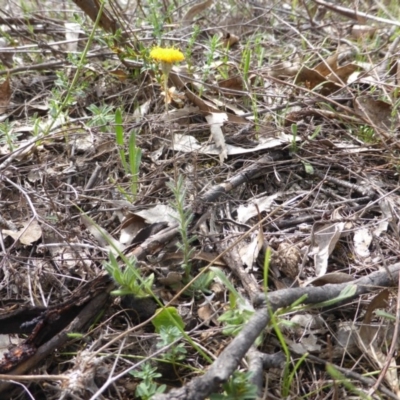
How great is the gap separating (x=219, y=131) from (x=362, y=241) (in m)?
0.72

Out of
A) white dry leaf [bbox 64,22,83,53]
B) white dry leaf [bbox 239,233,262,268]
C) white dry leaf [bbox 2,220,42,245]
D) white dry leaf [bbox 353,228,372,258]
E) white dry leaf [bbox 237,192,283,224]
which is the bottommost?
white dry leaf [bbox 353,228,372,258]

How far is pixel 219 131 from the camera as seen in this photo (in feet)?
6.57

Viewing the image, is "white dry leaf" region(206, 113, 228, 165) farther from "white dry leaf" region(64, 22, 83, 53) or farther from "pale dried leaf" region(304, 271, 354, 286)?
"white dry leaf" region(64, 22, 83, 53)

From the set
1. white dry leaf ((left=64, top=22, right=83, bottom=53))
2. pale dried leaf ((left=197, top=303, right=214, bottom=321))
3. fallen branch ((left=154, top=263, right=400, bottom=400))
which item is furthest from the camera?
white dry leaf ((left=64, top=22, right=83, bottom=53))

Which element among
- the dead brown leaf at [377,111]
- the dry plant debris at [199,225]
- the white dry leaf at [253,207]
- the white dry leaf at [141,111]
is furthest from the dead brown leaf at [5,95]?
the dead brown leaf at [377,111]

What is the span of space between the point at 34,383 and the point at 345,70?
6.14 feet

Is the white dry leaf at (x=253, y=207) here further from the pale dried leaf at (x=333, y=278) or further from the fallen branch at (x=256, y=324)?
the fallen branch at (x=256, y=324)

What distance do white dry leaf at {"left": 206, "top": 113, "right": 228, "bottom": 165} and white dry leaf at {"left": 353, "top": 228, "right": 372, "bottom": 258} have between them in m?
0.55

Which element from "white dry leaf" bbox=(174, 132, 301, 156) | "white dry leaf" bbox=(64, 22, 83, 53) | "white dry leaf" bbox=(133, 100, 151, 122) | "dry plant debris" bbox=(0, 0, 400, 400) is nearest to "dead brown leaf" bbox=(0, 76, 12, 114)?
"dry plant debris" bbox=(0, 0, 400, 400)

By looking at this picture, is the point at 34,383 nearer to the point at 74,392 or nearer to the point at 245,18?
the point at 74,392

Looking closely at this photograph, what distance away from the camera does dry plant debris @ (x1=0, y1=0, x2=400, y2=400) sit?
1.20 meters

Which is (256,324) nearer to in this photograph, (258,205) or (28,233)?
(258,205)

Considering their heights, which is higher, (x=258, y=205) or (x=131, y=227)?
(x=131, y=227)

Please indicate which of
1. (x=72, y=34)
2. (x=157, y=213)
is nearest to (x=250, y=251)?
(x=157, y=213)
